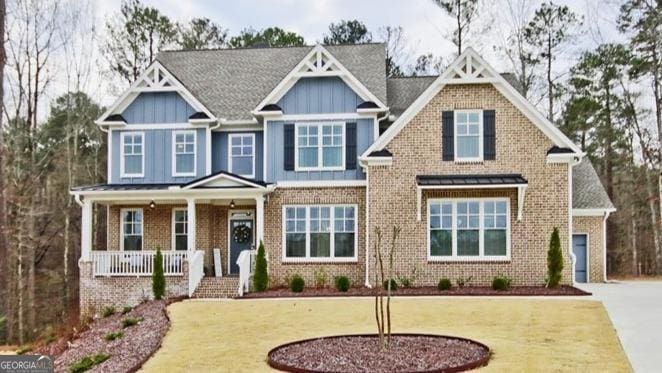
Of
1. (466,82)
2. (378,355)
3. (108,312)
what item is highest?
(466,82)

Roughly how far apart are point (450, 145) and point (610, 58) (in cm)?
1609

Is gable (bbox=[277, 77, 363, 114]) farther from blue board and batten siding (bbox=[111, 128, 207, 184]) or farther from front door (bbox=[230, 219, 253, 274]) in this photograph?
A: front door (bbox=[230, 219, 253, 274])

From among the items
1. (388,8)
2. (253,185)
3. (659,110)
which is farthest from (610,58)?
(253,185)

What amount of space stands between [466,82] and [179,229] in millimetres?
10322

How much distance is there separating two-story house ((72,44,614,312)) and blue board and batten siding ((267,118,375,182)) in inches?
1.7

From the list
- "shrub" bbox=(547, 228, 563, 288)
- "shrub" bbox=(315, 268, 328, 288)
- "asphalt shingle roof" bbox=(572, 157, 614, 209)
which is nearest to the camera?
"shrub" bbox=(547, 228, 563, 288)

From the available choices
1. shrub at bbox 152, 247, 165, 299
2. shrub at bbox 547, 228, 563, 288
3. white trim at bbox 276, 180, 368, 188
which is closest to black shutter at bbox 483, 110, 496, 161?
shrub at bbox 547, 228, 563, 288

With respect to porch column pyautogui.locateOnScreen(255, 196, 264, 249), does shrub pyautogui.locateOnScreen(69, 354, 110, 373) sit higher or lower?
lower

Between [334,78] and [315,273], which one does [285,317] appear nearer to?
[315,273]

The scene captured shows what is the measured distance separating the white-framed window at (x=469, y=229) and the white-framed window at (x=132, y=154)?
9.61m

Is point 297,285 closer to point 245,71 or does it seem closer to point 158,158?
point 158,158

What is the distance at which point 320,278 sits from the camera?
21.4 m

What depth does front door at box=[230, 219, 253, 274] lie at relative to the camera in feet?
75.8

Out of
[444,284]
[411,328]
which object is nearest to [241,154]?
[444,284]
